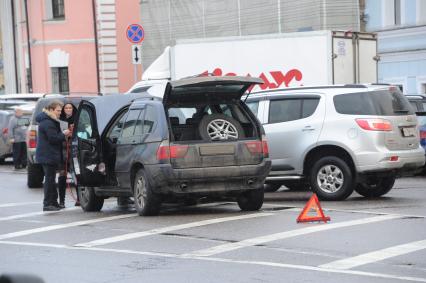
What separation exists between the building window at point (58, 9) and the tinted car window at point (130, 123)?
98.3 ft

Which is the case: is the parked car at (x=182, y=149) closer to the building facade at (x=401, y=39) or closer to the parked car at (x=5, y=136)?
the parked car at (x=5, y=136)

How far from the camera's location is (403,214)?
471 inches

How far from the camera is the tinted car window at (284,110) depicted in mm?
14867

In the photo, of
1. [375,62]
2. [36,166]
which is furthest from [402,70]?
[36,166]

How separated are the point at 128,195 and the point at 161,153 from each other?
1345 millimetres

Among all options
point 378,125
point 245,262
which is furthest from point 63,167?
point 245,262

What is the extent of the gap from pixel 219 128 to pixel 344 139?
2.50m

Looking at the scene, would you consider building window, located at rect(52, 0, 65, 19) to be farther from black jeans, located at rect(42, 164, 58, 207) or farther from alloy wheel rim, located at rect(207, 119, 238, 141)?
alloy wheel rim, located at rect(207, 119, 238, 141)

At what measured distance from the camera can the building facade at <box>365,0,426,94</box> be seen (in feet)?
93.4

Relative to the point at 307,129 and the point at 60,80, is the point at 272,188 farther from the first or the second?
the point at 60,80

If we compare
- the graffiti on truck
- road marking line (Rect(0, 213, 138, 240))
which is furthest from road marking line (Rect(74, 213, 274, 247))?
the graffiti on truck

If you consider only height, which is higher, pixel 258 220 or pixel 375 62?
pixel 375 62

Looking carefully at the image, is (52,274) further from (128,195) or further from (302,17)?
(302,17)

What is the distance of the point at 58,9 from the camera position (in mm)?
42406
